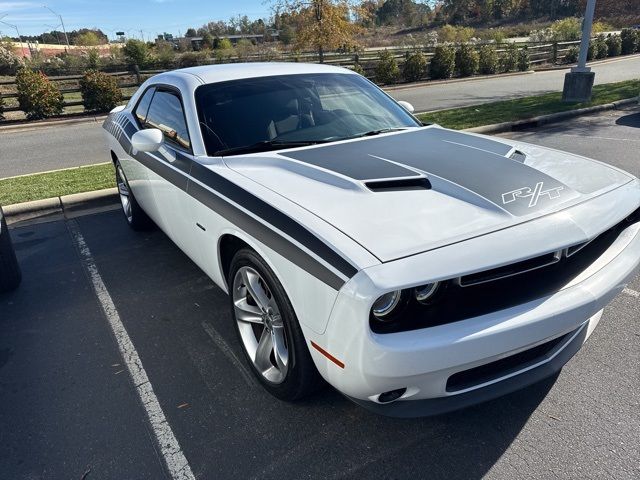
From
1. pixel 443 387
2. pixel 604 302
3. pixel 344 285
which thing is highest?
pixel 344 285

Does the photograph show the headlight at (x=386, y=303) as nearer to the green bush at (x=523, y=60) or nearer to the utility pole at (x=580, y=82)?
the utility pole at (x=580, y=82)

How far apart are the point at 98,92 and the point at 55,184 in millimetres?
10237

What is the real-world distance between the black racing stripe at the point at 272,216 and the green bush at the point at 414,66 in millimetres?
18715

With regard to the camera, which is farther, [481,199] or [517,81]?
[517,81]

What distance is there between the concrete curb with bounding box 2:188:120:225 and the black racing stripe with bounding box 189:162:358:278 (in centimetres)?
361

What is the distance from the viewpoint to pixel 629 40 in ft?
94.4

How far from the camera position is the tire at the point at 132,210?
4.84 m

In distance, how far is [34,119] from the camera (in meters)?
14.9

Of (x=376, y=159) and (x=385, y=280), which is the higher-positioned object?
(x=376, y=159)

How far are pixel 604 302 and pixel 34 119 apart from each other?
55.0 feet

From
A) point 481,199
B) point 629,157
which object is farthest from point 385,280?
point 629,157

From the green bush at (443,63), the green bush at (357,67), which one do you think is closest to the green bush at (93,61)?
the green bush at (357,67)

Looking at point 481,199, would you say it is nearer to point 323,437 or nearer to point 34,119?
point 323,437

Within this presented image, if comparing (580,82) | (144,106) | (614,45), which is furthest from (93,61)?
(614,45)
